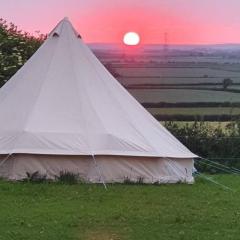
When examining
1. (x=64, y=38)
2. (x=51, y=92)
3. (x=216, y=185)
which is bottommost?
(x=216, y=185)

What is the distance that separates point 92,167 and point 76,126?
3.19ft

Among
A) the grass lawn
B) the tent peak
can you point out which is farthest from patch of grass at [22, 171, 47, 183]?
the tent peak

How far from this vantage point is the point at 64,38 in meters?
16.6

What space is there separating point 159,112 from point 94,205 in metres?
14.3

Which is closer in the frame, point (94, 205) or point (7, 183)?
point (94, 205)

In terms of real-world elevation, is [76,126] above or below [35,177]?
above

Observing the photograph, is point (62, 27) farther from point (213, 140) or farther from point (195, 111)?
point (195, 111)

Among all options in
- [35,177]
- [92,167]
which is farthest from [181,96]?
[35,177]

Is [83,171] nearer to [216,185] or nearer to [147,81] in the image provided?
[216,185]

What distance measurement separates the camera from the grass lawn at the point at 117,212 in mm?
9641

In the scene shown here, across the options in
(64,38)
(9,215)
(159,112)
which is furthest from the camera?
(159,112)

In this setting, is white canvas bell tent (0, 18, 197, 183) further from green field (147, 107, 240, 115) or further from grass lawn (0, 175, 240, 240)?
green field (147, 107, 240, 115)

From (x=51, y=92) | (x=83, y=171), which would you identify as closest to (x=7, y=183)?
(x=83, y=171)

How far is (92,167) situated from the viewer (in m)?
14.6
